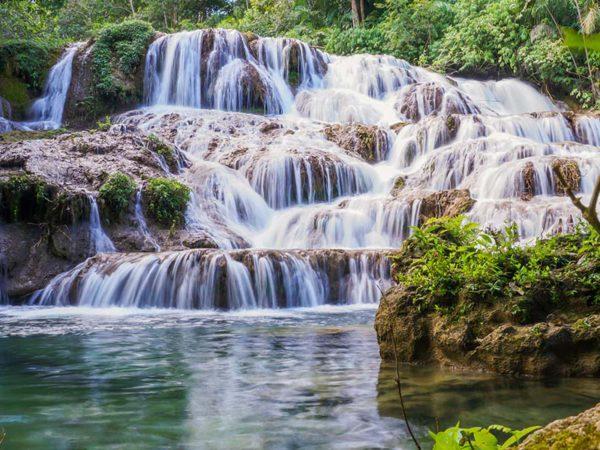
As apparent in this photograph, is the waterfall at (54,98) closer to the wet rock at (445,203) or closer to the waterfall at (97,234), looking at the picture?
the waterfall at (97,234)

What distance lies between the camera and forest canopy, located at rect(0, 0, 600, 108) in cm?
2348

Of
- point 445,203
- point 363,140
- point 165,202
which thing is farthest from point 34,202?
point 363,140

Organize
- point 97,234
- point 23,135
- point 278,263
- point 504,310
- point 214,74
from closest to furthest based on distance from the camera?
1. point 504,310
2. point 278,263
3. point 97,234
4. point 23,135
5. point 214,74

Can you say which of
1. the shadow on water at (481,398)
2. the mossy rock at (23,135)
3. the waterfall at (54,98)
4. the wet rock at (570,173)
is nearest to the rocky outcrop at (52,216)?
the mossy rock at (23,135)

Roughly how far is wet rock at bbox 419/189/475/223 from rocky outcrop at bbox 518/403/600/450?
11.4 m

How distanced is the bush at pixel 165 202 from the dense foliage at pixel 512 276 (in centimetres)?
854

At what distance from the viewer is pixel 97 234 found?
41.5 ft

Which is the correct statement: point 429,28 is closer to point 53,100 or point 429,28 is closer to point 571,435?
point 53,100

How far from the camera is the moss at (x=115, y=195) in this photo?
1300 centimetres

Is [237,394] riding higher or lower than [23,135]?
lower

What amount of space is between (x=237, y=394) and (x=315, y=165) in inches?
469

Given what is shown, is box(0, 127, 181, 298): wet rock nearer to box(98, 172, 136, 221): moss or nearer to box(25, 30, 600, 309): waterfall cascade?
box(98, 172, 136, 221): moss

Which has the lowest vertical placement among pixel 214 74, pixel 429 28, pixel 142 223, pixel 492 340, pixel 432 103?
pixel 492 340

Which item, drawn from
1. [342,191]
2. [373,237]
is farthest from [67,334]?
[342,191]
